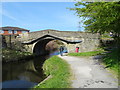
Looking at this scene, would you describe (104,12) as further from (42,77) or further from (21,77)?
(21,77)

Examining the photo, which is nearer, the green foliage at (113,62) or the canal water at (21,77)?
the green foliage at (113,62)

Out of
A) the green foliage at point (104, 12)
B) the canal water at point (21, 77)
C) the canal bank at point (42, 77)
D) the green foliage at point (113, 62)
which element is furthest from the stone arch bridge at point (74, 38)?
the green foliage at point (104, 12)

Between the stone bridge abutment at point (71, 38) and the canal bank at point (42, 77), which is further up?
the stone bridge abutment at point (71, 38)

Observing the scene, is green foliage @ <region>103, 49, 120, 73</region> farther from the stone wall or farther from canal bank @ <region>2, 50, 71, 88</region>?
the stone wall

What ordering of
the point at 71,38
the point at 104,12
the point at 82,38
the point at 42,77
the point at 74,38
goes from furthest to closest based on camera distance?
1. the point at 71,38
2. the point at 74,38
3. the point at 82,38
4. the point at 42,77
5. the point at 104,12

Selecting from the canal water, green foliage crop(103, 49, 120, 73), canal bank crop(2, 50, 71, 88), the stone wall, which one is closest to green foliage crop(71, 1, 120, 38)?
green foliage crop(103, 49, 120, 73)

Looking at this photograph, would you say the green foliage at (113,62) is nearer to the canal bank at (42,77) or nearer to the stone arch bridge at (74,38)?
the canal bank at (42,77)

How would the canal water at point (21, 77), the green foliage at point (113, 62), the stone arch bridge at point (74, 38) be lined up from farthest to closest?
the stone arch bridge at point (74, 38) < the canal water at point (21, 77) < the green foliage at point (113, 62)

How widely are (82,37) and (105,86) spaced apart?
50.1ft

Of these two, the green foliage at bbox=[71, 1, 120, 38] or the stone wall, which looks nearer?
the green foliage at bbox=[71, 1, 120, 38]

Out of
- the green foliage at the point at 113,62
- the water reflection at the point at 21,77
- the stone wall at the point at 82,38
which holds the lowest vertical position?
the water reflection at the point at 21,77


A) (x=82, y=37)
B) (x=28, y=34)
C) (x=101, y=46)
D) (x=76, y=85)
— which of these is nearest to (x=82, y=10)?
(x=76, y=85)

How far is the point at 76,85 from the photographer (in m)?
4.94

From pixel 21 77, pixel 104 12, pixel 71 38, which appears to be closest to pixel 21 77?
pixel 21 77
